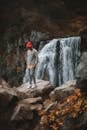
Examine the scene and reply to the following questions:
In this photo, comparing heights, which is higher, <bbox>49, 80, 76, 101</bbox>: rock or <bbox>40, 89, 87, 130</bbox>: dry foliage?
<bbox>49, 80, 76, 101</bbox>: rock

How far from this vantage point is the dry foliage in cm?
1473

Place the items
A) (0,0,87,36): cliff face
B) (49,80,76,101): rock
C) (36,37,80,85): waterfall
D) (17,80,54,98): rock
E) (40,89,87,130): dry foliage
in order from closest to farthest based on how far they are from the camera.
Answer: (40,89,87,130): dry foliage < (49,80,76,101): rock < (17,80,54,98): rock < (36,37,80,85): waterfall < (0,0,87,36): cliff face

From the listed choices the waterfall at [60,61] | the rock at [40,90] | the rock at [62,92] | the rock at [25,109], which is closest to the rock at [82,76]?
the rock at [62,92]

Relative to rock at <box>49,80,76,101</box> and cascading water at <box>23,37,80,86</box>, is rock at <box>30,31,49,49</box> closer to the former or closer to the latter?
cascading water at <box>23,37,80,86</box>

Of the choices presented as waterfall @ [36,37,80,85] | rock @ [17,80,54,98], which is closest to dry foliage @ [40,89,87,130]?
rock @ [17,80,54,98]

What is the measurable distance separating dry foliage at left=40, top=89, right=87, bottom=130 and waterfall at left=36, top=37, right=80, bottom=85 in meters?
6.98

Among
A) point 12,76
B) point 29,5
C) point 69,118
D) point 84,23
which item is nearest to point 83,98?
point 69,118

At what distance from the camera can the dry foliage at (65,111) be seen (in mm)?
14734

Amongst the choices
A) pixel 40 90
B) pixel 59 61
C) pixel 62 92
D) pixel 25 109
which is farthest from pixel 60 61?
pixel 25 109

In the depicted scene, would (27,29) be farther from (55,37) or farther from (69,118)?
(69,118)

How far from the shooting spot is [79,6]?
1163 inches

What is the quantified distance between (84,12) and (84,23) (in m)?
2.05

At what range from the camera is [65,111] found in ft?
49.4

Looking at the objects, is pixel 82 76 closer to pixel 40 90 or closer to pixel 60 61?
pixel 40 90
